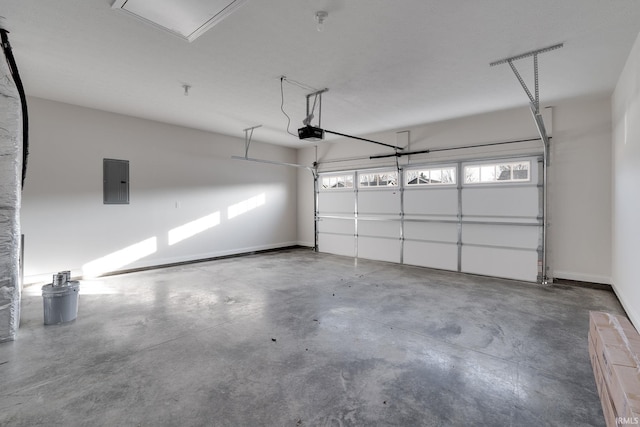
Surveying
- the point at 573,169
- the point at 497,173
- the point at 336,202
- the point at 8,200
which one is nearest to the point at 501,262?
the point at 497,173

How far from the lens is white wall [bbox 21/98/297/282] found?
4586 millimetres

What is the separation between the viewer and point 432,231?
5.89 metres

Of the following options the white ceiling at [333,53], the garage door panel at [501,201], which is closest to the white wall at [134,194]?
the white ceiling at [333,53]

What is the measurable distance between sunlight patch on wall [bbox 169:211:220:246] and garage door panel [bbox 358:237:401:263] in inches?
129

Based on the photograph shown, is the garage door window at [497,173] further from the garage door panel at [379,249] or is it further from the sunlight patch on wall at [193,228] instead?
the sunlight patch on wall at [193,228]

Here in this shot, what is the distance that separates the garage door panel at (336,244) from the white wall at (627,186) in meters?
4.48

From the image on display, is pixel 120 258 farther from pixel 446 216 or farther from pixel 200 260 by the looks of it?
pixel 446 216

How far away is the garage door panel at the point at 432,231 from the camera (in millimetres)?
5652

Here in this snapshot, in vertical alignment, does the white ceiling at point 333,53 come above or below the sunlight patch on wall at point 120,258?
above

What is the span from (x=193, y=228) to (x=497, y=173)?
229 inches

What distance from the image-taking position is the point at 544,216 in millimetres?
4750

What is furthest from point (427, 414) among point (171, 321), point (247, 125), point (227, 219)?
point (227, 219)

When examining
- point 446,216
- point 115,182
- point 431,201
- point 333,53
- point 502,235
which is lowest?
point 502,235

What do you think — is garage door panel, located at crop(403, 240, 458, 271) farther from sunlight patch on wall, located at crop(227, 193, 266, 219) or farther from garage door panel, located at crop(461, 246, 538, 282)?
sunlight patch on wall, located at crop(227, 193, 266, 219)
